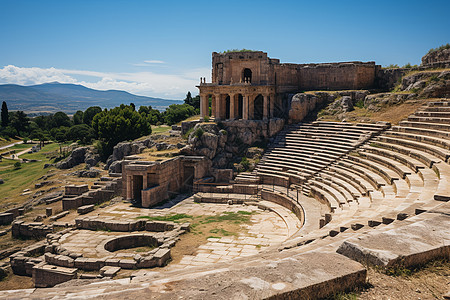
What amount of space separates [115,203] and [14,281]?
8925mm

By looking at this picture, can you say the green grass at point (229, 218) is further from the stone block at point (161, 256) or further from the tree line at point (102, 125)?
the tree line at point (102, 125)

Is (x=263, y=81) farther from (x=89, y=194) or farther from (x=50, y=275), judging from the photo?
(x=50, y=275)

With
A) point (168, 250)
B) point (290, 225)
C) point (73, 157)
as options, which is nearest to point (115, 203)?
point (168, 250)

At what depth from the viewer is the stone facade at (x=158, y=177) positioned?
22078mm

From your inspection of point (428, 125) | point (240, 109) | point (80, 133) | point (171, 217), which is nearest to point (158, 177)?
point (171, 217)

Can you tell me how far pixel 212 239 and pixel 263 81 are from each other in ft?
55.7

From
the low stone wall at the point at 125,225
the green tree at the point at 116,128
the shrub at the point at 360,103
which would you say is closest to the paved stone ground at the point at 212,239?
the low stone wall at the point at 125,225

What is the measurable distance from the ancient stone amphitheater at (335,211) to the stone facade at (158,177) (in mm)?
2736

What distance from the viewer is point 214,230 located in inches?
682

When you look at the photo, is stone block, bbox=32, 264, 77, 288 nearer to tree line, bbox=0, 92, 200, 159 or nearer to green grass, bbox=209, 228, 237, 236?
green grass, bbox=209, 228, 237, 236

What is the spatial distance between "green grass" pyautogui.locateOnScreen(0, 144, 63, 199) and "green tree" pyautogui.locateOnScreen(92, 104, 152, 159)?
22.4ft

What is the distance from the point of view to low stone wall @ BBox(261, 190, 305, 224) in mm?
18508

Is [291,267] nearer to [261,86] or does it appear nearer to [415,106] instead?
[415,106]

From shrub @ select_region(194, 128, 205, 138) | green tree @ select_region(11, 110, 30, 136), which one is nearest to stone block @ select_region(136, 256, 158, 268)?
shrub @ select_region(194, 128, 205, 138)
